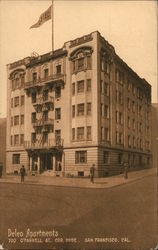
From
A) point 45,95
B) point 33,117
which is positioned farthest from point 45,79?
point 33,117

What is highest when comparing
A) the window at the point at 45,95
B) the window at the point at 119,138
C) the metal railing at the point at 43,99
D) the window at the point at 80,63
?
the window at the point at 80,63

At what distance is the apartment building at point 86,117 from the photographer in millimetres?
15398

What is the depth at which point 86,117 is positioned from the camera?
16500 millimetres

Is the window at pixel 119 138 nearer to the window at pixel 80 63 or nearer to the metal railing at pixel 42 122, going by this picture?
the window at pixel 80 63

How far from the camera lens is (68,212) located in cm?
823

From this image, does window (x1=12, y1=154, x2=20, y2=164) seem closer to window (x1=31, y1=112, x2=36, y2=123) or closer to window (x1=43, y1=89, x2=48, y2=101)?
window (x1=31, y1=112, x2=36, y2=123)

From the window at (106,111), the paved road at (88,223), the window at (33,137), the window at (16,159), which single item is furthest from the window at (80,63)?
the paved road at (88,223)

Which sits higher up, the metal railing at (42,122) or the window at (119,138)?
the metal railing at (42,122)

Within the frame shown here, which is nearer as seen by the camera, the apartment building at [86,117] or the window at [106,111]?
the apartment building at [86,117]

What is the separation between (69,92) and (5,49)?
11.5 meters

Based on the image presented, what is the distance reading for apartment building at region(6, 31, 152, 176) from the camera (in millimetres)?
15398

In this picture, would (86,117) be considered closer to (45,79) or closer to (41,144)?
(41,144)

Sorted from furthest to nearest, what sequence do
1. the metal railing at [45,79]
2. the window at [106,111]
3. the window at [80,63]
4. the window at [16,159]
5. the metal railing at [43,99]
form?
1. the metal railing at [43,99]
2. the window at [16,159]
3. the metal railing at [45,79]
4. the window at [106,111]
5. the window at [80,63]

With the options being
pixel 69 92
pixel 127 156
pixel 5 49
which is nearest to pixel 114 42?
pixel 5 49
